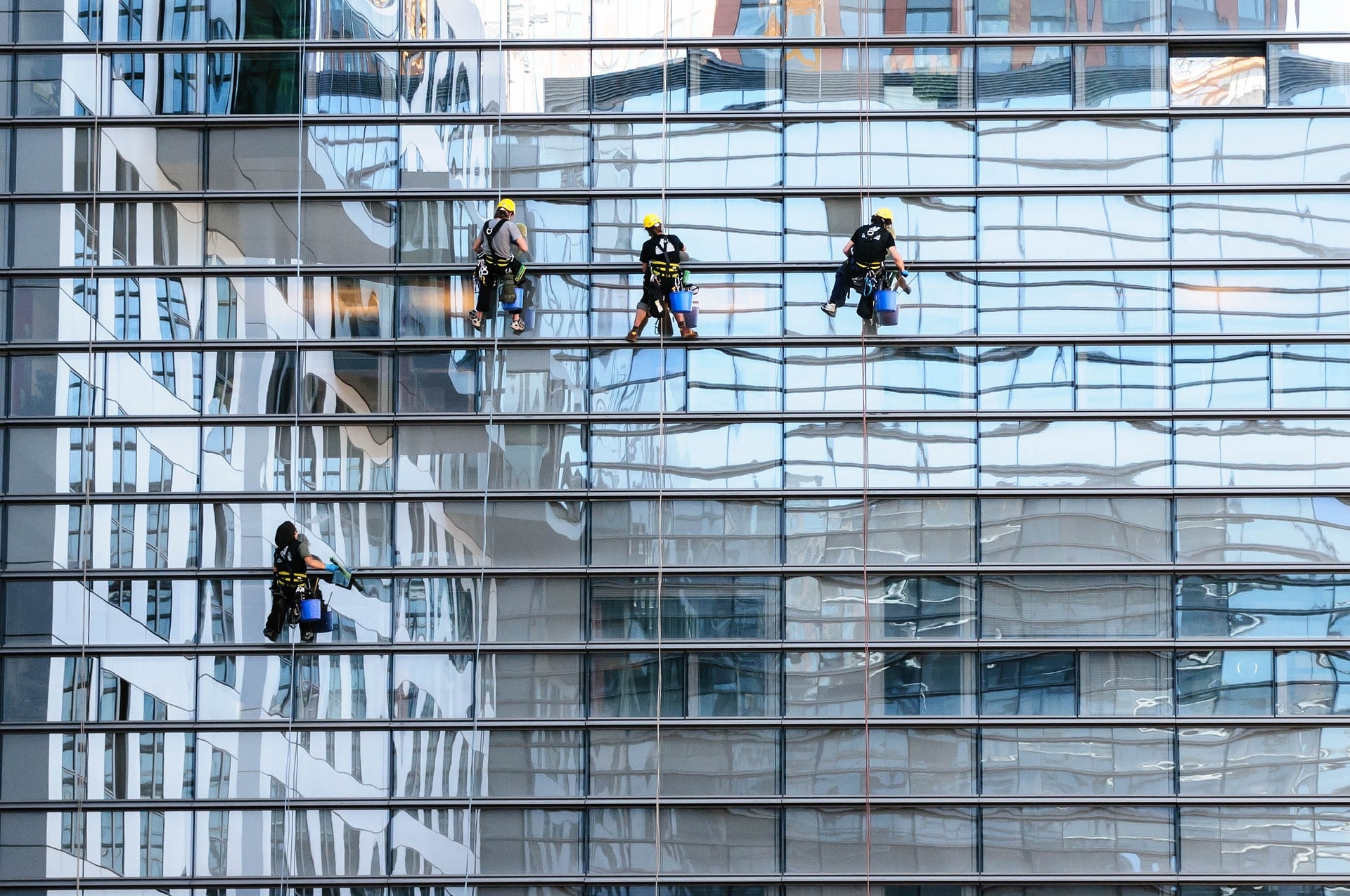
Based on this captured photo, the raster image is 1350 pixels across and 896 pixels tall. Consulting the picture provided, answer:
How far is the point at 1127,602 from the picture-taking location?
16047mm

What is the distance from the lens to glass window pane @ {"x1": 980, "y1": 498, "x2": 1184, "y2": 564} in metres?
16.1

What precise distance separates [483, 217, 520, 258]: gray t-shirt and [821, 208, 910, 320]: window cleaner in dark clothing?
396 centimetres

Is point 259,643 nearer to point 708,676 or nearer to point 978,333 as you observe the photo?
point 708,676

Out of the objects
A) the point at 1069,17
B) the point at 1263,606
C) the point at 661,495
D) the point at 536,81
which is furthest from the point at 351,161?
the point at 1263,606

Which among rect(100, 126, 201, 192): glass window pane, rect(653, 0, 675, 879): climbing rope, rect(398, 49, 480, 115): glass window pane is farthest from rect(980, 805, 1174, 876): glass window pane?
rect(100, 126, 201, 192): glass window pane

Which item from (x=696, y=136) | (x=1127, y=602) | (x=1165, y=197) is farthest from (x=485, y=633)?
(x=1165, y=197)

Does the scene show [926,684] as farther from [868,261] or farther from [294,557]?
[294,557]

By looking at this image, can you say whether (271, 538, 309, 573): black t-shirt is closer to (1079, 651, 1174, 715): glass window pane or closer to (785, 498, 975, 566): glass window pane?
(785, 498, 975, 566): glass window pane

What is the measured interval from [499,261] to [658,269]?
1934 mm

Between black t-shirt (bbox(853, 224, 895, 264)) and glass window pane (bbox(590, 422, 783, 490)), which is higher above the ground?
black t-shirt (bbox(853, 224, 895, 264))

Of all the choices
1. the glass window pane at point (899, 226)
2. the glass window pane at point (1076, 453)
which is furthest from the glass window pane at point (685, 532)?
the glass window pane at point (1076, 453)

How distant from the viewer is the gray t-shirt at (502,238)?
51.7ft

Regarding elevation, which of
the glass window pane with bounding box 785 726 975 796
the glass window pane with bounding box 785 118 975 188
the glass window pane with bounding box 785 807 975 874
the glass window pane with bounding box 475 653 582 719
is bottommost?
the glass window pane with bounding box 785 807 975 874

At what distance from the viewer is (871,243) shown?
15.6 m
